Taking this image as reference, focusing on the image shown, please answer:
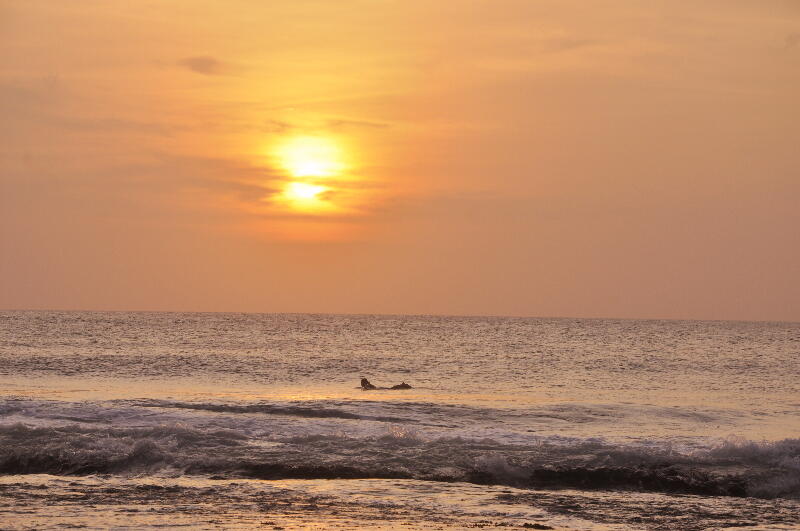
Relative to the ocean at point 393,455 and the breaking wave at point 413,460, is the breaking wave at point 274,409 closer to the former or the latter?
the ocean at point 393,455

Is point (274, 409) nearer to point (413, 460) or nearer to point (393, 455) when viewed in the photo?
point (393, 455)

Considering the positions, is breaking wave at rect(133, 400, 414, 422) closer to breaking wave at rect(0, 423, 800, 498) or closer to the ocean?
the ocean

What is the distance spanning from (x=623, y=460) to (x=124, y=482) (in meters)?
10.4

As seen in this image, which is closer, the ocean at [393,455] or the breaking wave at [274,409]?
the ocean at [393,455]

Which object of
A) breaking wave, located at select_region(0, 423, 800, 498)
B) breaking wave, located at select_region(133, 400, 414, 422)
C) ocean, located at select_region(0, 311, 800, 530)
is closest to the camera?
ocean, located at select_region(0, 311, 800, 530)

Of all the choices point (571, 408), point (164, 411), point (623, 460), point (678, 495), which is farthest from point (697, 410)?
point (164, 411)

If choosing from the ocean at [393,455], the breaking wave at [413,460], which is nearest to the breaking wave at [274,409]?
the ocean at [393,455]

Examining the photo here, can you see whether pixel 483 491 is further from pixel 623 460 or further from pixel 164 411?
pixel 164 411

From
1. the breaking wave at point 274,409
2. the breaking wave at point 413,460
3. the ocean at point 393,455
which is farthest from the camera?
the breaking wave at point 274,409

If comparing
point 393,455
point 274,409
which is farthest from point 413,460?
point 274,409

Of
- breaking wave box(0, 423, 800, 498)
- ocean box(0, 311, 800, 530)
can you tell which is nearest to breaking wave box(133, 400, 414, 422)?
ocean box(0, 311, 800, 530)

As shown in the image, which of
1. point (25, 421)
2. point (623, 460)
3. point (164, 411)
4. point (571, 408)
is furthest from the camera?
point (571, 408)

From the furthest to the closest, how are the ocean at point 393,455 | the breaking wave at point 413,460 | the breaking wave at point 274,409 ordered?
the breaking wave at point 274,409
the breaking wave at point 413,460
the ocean at point 393,455

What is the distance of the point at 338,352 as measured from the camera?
71500 mm
